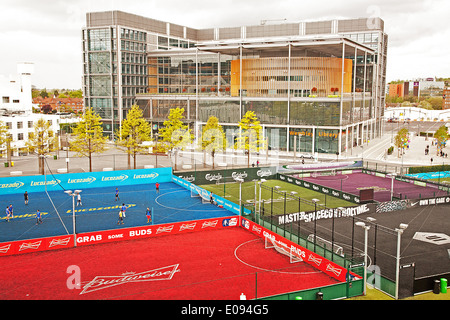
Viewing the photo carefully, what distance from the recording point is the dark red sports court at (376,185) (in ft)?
165

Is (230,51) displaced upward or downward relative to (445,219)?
upward

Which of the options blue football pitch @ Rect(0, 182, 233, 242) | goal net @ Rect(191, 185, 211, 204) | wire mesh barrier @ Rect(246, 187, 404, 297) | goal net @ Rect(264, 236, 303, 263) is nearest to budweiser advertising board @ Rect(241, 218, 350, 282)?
goal net @ Rect(264, 236, 303, 263)

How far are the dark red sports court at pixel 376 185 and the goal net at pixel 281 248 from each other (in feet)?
66.6

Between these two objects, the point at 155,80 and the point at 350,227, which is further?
the point at 155,80

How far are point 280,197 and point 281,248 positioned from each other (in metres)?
18.3

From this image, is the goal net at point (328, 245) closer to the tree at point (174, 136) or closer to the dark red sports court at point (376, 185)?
the dark red sports court at point (376, 185)

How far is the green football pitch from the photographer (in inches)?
1732

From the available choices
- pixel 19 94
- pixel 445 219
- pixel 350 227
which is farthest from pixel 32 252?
pixel 19 94

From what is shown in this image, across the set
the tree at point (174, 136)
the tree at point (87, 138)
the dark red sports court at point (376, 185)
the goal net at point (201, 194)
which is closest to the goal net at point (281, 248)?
the goal net at point (201, 194)

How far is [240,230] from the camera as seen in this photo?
1491 inches

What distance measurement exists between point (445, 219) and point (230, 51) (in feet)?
199

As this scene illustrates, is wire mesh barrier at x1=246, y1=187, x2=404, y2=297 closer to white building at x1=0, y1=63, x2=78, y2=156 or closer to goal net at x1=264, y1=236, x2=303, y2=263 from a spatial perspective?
goal net at x1=264, y1=236, x2=303, y2=263
